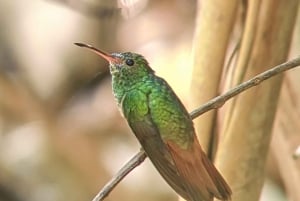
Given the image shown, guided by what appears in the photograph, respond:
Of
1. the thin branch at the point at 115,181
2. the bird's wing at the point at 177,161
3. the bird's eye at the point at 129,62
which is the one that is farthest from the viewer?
the bird's eye at the point at 129,62

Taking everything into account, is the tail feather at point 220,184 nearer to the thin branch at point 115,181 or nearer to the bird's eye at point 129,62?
the thin branch at point 115,181

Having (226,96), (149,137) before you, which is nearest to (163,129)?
(149,137)

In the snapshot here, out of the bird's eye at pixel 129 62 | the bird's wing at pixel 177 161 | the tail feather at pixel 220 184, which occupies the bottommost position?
the tail feather at pixel 220 184

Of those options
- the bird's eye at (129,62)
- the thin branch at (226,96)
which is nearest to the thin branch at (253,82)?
the thin branch at (226,96)

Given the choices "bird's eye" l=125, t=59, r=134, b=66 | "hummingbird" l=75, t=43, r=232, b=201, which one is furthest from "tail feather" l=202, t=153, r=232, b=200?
"bird's eye" l=125, t=59, r=134, b=66

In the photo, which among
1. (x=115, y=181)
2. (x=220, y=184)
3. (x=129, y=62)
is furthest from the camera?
(x=129, y=62)

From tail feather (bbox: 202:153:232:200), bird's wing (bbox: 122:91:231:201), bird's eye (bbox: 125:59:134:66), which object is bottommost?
tail feather (bbox: 202:153:232:200)

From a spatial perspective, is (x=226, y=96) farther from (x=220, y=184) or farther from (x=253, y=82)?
(x=220, y=184)

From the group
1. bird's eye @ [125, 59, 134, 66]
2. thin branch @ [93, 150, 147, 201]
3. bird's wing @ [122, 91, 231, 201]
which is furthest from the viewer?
bird's eye @ [125, 59, 134, 66]

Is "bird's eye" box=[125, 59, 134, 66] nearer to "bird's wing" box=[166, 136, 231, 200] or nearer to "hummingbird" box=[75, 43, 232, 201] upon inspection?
"hummingbird" box=[75, 43, 232, 201]

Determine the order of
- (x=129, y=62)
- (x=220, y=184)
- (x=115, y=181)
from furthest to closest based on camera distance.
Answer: (x=129, y=62) < (x=220, y=184) < (x=115, y=181)
